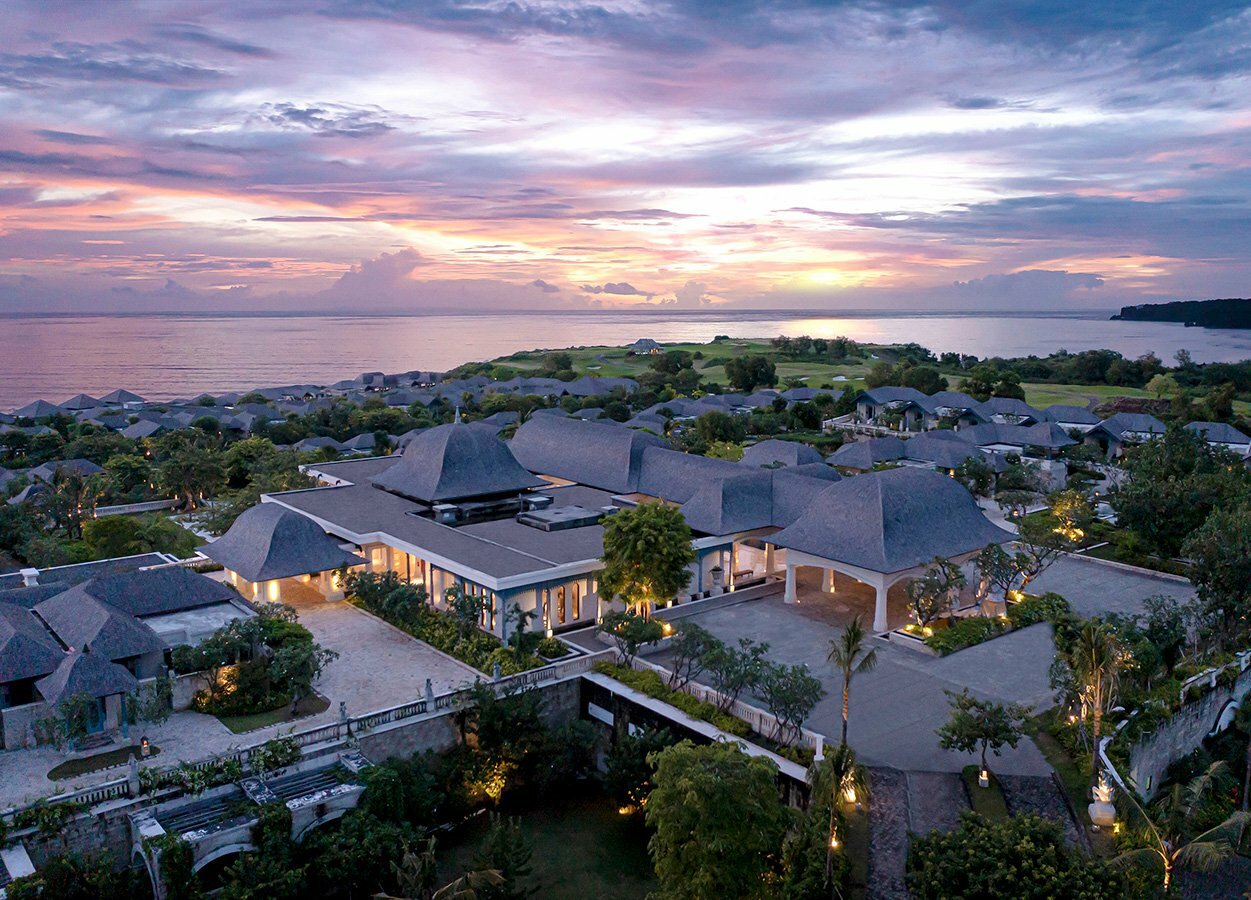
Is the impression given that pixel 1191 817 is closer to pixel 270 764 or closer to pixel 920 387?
pixel 270 764

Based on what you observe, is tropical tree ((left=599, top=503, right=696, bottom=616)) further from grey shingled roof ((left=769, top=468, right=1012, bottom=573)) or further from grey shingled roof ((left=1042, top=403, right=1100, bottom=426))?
grey shingled roof ((left=1042, top=403, right=1100, bottom=426))

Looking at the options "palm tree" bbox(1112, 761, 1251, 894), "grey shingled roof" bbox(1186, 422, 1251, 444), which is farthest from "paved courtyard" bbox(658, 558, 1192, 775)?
"grey shingled roof" bbox(1186, 422, 1251, 444)

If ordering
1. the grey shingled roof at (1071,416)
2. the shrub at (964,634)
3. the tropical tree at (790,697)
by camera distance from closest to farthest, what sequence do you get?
1. the tropical tree at (790,697)
2. the shrub at (964,634)
3. the grey shingled roof at (1071,416)

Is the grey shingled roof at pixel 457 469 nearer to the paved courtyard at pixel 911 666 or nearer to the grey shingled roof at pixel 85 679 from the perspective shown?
the paved courtyard at pixel 911 666

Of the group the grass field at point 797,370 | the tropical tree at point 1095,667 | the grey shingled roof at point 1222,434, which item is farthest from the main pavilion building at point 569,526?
the grass field at point 797,370

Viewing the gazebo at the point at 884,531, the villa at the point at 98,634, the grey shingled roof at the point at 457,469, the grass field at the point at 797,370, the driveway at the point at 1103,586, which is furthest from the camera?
the grass field at the point at 797,370

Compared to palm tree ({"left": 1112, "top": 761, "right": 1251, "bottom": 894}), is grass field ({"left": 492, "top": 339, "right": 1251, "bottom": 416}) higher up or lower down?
higher up
